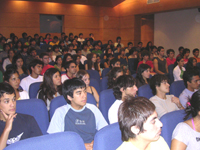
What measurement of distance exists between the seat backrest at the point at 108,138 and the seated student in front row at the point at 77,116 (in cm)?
58

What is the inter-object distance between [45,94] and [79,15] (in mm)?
9798

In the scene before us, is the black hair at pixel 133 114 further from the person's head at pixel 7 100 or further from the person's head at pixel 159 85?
the person's head at pixel 159 85

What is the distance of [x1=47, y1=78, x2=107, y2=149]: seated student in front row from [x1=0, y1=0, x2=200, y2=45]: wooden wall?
27.3 feet

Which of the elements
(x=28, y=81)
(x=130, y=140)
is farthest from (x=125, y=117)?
(x=28, y=81)

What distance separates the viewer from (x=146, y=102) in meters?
1.32

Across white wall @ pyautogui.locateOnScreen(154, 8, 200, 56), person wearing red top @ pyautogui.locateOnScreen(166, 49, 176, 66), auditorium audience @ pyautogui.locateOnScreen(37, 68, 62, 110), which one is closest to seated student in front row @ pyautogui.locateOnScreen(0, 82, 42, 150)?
auditorium audience @ pyautogui.locateOnScreen(37, 68, 62, 110)

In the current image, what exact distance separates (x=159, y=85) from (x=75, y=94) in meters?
1.22

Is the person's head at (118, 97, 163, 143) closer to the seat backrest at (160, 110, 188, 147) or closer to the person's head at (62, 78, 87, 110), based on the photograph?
the seat backrest at (160, 110, 188, 147)

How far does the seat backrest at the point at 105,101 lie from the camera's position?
98.5 inches

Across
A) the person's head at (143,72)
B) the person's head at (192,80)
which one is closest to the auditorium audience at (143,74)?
the person's head at (143,72)

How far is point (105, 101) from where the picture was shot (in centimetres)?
254

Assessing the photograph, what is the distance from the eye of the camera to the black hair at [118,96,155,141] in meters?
1.25

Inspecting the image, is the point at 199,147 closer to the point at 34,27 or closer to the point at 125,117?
the point at 125,117

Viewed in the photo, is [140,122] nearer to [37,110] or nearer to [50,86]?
[37,110]
